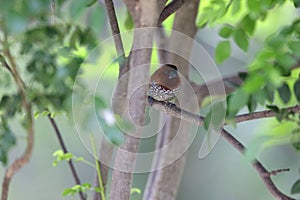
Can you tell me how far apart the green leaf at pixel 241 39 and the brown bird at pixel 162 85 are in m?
0.10

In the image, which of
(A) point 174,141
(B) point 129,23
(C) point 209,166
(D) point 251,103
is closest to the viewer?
(D) point 251,103

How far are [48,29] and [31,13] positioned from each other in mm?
119

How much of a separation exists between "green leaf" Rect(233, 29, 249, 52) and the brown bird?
10cm

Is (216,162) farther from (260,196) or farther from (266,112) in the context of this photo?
(266,112)

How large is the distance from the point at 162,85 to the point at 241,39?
118 millimetres

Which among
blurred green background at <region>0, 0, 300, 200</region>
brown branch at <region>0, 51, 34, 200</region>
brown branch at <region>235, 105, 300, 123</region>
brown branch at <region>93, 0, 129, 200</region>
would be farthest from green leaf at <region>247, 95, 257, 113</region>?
blurred green background at <region>0, 0, 300, 200</region>

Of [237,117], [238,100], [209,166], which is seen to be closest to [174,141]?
[237,117]

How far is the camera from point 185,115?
716mm

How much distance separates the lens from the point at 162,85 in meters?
0.69

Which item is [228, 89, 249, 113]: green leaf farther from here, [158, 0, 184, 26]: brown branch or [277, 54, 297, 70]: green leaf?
[158, 0, 184, 26]: brown branch

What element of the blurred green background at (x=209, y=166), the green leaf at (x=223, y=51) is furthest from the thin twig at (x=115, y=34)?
the blurred green background at (x=209, y=166)

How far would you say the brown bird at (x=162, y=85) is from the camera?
27.1 inches

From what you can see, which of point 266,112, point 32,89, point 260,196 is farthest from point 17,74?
point 260,196

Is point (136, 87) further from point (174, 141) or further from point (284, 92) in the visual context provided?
point (174, 141)
